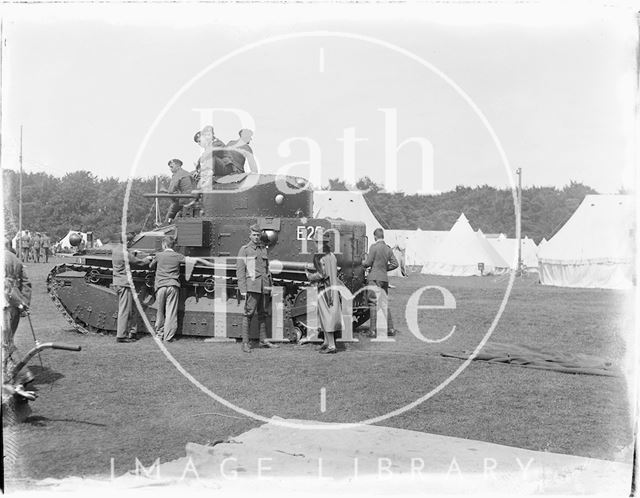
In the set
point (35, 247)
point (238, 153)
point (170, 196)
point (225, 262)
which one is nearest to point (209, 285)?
point (225, 262)

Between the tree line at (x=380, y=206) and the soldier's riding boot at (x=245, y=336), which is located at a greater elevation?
the tree line at (x=380, y=206)

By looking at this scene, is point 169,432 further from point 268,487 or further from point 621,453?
point 621,453

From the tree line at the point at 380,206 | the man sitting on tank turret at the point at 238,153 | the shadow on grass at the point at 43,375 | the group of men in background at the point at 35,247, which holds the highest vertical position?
the tree line at the point at 380,206

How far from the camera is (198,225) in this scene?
1243 cm

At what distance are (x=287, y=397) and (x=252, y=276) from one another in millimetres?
3390

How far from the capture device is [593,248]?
91.0 ft

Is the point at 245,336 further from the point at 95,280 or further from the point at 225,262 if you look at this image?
the point at 95,280

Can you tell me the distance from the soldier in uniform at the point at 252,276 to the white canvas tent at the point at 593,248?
18557 mm

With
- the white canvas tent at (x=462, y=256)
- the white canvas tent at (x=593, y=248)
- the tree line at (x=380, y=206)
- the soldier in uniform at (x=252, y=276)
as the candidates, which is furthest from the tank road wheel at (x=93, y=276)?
the white canvas tent at (x=462, y=256)

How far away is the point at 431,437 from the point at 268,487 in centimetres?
191

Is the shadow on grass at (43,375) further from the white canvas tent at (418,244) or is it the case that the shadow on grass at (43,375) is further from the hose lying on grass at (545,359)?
the white canvas tent at (418,244)

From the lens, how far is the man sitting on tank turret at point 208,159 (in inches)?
523

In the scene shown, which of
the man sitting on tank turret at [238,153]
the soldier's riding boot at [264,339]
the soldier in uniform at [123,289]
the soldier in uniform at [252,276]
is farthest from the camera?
the man sitting on tank turret at [238,153]

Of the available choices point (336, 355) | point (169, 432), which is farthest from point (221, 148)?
point (169, 432)
